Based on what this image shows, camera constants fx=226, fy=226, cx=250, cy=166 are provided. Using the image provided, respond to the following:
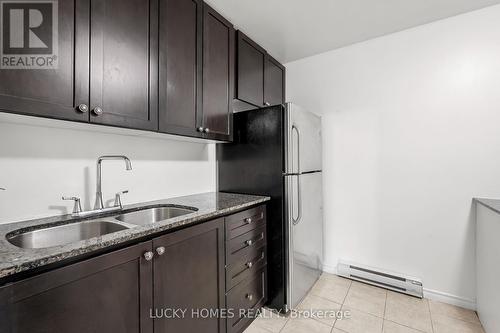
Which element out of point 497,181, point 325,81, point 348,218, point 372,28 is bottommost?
point 348,218

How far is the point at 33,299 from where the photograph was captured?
72cm

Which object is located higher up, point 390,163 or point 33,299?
point 390,163

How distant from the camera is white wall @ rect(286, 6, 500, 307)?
1930 millimetres

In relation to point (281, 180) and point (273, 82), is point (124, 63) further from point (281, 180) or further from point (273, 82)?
point (273, 82)

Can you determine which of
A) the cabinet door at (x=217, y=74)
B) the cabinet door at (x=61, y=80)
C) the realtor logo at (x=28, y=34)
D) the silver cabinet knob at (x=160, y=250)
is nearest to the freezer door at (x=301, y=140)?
the cabinet door at (x=217, y=74)

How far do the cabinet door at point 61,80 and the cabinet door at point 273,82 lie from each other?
173 centimetres

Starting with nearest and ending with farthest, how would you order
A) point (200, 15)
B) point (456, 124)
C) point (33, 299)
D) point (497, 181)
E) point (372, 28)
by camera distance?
point (33, 299) < point (200, 15) < point (497, 181) < point (456, 124) < point (372, 28)

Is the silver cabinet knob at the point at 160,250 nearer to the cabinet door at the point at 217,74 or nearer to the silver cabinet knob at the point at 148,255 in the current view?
the silver cabinet knob at the point at 148,255

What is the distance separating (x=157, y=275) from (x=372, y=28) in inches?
108

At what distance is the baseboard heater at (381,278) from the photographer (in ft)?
6.93

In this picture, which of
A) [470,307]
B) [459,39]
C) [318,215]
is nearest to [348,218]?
[318,215]

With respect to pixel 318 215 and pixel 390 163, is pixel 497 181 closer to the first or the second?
pixel 390 163

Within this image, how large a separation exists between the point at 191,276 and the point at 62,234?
72cm

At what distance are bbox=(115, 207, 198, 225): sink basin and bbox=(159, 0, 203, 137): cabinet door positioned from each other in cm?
55
